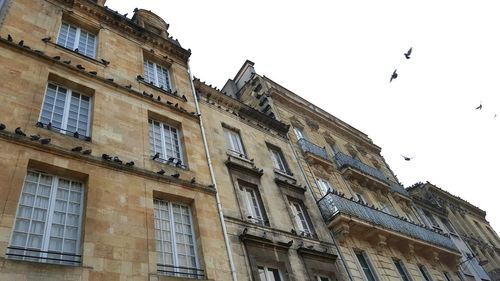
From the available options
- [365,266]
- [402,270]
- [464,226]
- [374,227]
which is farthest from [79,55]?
[464,226]

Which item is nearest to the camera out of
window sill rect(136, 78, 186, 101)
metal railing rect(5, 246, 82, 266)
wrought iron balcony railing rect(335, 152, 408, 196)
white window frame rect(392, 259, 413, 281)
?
metal railing rect(5, 246, 82, 266)

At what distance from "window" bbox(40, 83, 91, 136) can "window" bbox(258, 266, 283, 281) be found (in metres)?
5.44

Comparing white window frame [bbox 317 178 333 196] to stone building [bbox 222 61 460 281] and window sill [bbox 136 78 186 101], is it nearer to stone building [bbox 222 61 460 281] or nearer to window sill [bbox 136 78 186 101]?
stone building [bbox 222 61 460 281]

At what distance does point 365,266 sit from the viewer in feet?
44.7

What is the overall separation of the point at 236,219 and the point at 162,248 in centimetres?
269

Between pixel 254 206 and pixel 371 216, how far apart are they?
550cm

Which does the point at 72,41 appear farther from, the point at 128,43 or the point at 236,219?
the point at 236,219

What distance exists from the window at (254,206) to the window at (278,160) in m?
2.65

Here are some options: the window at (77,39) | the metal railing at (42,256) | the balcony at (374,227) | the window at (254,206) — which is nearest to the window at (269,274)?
the window at (254,206)

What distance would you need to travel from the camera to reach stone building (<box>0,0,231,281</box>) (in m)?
6.91

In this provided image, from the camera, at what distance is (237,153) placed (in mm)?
13516

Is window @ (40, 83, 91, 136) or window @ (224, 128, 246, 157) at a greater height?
window @ (224, 128, 246, 157)

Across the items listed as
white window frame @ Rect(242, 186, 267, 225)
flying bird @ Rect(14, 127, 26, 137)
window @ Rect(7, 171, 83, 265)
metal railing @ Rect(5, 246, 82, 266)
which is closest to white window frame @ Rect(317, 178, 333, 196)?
white window frame @ Rect(242, 186, 267, 225)

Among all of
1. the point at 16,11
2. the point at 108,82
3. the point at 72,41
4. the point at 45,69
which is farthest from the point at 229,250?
the point at 16,11
